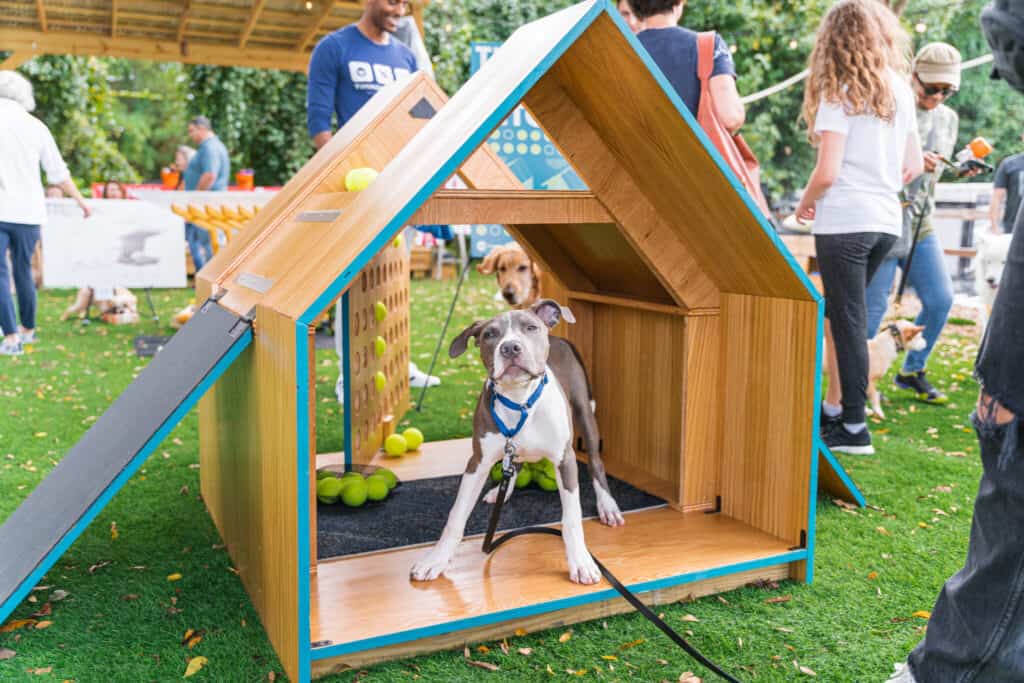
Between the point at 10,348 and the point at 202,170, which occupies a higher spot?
the point at 202,170

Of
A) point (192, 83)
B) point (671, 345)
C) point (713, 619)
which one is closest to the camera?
point (713, 619)

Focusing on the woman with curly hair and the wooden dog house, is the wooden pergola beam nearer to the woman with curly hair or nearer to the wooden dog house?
the wooden dog house

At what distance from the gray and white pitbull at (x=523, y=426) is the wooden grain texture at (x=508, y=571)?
8cm

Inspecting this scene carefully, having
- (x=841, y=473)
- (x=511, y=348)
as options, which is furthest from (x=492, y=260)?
(x=511, y=348)

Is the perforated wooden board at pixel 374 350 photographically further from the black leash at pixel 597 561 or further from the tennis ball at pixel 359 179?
the black leash at pixel 597 561

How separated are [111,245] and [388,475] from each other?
7.07 metres

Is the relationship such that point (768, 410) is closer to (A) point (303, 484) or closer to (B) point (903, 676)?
(B) point (903, 676)

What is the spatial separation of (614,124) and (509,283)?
7.77 feet

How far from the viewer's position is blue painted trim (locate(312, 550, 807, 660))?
7.57 ft

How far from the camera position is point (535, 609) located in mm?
2545

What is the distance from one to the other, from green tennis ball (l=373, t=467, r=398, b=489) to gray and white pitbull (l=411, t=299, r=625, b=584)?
93 cm

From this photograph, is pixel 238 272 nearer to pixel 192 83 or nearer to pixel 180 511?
pixel 180 511

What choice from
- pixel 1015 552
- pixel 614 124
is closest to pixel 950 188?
pixel 614 124

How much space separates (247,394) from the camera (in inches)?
107
